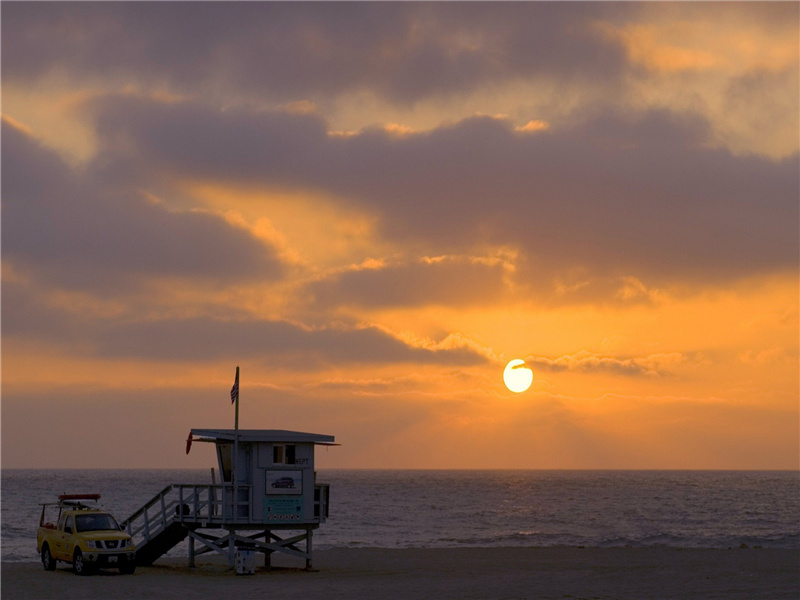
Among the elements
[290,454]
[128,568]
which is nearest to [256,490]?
[290,454]

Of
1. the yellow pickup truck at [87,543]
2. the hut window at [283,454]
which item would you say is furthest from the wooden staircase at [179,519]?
the hut window at [283,454]

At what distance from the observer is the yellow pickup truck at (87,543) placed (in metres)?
30.9

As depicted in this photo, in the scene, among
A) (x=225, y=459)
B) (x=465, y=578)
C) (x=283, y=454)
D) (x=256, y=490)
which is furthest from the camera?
(x=225, y=459)

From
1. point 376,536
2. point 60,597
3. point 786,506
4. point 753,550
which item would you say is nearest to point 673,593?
point 60,597

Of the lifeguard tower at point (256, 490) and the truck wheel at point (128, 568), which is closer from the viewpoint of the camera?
the truck wheel at point (128, 568)

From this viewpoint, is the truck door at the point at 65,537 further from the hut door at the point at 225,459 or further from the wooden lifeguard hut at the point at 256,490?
the hut door at the point at 225,459

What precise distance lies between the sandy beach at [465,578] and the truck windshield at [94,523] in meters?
1.45

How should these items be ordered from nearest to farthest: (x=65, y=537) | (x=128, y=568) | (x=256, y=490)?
(x=128, y=568), (x=65, y=537), (x=256, y=490)

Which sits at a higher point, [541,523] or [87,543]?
[87,543]

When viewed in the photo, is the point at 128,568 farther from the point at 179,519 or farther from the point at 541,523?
the point at 541,523

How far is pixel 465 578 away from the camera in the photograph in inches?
1294

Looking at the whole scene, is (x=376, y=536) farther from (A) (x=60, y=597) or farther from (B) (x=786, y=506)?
(B) (x=786, y=506)

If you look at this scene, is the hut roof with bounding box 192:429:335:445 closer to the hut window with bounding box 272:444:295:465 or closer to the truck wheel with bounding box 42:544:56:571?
the hut window with bounding box 272:444:295:465

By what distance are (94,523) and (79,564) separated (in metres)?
1.58
